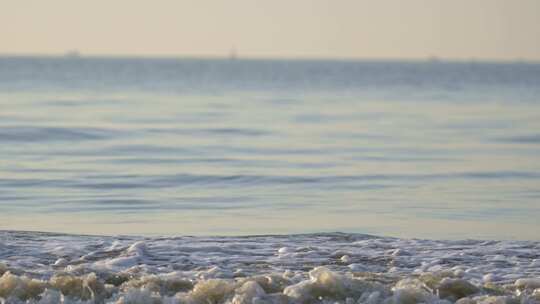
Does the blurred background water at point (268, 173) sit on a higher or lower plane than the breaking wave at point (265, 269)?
higher

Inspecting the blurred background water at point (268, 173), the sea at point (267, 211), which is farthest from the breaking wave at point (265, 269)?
the blurred background water at point (268, 173)

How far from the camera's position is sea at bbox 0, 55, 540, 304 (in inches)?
449

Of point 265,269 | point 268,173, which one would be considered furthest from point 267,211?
point 265,269

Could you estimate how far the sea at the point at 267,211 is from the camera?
11.4m

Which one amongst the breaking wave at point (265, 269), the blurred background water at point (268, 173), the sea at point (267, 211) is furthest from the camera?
the blurred background water at point (268, 173)

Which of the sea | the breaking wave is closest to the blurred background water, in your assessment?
the sea

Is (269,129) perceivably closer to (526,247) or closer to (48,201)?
(48,201)

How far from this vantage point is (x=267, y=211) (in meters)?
17.3

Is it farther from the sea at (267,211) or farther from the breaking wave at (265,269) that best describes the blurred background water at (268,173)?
the breaking wave at (265,269)

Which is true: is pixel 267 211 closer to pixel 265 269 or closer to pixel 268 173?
pixel 268 173

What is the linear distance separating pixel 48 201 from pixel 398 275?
7.59 meters

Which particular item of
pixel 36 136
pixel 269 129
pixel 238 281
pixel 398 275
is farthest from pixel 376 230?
pixel 269 129

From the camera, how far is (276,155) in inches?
993

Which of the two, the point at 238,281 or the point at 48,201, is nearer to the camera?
the point at 238,281
